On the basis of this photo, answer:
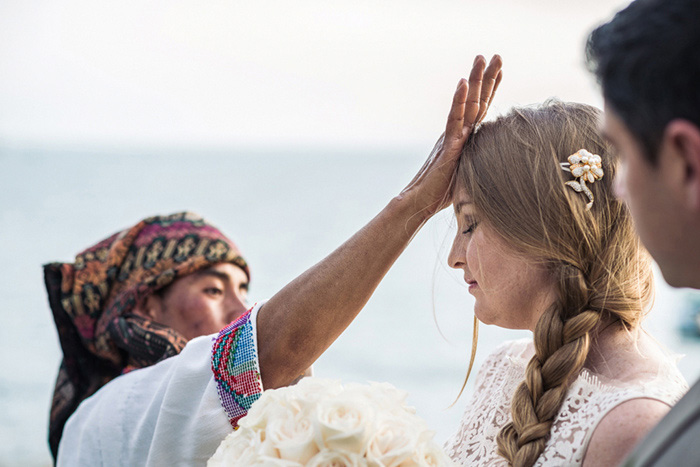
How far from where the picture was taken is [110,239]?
3.38 m

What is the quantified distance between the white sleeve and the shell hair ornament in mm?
1023

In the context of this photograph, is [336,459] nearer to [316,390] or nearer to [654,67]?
[316,390]

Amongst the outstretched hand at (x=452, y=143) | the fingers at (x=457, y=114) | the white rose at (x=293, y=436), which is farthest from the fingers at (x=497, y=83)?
the white rose at (x=293, y=436)

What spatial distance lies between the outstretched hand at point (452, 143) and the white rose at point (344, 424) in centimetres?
90

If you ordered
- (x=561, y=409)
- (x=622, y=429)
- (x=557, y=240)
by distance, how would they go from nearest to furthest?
1. (x=622, y=429)
2. (x=561, y=409)
3. (x=557, y=240)

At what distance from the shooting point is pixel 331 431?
142 centimetres

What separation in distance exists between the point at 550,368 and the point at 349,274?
24.8 inches

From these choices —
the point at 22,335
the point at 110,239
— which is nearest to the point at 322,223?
the point at 22,335

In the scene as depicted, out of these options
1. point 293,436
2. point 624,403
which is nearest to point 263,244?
point 624,403

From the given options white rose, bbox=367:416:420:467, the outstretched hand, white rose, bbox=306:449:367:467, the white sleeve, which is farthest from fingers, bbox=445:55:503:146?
white rose, bbox=306:449:367:467

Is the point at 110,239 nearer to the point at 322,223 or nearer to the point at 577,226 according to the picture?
the point at 577,226

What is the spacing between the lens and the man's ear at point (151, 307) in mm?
3201

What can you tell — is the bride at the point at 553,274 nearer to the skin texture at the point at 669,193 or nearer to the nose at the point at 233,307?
the skin texture at the point at 669,193

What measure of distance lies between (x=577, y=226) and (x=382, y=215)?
1.87ft
